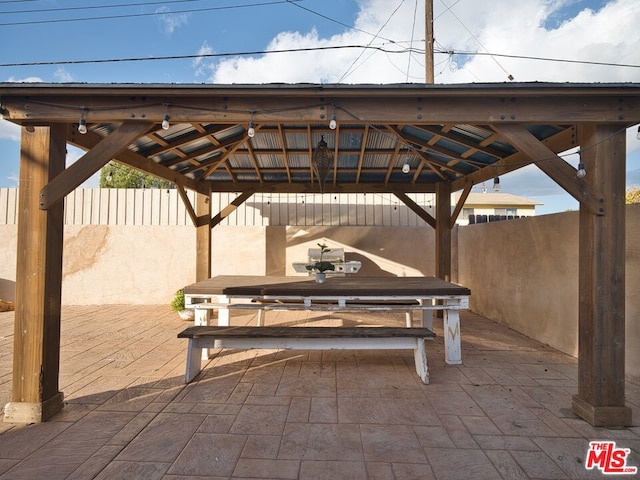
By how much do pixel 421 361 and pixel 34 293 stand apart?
11.0ft

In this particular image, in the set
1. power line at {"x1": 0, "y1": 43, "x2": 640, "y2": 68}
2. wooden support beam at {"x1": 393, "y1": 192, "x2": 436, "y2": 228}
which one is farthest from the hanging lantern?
power line at {"x1": 0, "y1": 43, "x2": 640, "y2": 68}

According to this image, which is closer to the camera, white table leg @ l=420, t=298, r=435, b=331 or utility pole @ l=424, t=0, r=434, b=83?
white table leg @ l=420, t=298, r=435, b=331

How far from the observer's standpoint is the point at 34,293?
281 cm

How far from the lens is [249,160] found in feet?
19.5

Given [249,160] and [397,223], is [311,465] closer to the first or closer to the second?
[249,160]

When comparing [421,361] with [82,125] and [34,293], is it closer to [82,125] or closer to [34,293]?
[34,293]

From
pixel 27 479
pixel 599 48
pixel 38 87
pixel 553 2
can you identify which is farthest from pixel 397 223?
pixel 599 48

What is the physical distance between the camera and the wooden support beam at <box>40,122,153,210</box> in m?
2.80

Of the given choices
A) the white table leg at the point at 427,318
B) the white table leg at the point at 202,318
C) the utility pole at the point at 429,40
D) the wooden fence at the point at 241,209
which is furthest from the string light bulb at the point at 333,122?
the utility pole at the point at 429,40

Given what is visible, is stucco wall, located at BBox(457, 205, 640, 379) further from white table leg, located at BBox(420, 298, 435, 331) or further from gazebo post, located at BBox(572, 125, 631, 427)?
white table leg, located at BBox(420, 298, 435, 331)

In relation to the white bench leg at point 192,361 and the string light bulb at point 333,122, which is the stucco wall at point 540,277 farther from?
the white bench leg at point 192,361

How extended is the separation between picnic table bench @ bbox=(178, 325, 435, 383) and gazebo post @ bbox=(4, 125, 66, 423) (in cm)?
108

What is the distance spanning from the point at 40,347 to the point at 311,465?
87.2 inches

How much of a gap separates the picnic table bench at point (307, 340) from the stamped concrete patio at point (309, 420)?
321 mm
